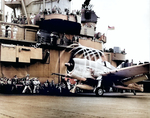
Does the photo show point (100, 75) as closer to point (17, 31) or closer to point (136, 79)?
point (136, 79)

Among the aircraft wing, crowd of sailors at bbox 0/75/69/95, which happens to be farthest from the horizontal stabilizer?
crowd of sailors at bbox 0/75/69/95

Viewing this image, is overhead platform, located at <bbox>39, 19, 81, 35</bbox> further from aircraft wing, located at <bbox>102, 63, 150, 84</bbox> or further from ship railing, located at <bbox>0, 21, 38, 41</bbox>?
aircraft wing, located at <bbox>102, 63, 150, 84</bbox>

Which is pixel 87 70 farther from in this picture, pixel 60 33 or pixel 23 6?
pixel 23 6

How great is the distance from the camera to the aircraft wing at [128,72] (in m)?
17.0

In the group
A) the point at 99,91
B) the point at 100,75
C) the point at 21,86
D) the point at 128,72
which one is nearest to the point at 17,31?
the point at 21,86

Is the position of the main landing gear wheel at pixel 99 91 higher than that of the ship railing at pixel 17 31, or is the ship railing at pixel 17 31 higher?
the ship railing at pixel 17 31

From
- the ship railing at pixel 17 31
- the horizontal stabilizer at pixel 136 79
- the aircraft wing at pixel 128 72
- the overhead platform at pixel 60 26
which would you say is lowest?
the horizontal stabilizer at pixel 136 79

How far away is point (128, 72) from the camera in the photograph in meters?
17.8

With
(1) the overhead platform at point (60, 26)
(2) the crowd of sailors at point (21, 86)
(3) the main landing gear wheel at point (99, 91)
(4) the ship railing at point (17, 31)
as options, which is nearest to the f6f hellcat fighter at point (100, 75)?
(3) the main landing gear wheel at point (99, 91)

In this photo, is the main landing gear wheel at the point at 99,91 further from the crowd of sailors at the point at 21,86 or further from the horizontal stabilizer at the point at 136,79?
the crowd of sailors at the point at 21,86

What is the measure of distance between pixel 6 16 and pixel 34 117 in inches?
746

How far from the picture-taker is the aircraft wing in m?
17.0

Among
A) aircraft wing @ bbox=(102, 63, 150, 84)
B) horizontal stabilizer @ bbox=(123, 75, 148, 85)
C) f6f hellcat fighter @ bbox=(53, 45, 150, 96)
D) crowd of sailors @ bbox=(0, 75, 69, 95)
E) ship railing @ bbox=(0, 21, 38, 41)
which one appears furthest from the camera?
ship railing @ bbox=(0, 21, 38, 41)

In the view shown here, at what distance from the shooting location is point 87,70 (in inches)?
730
